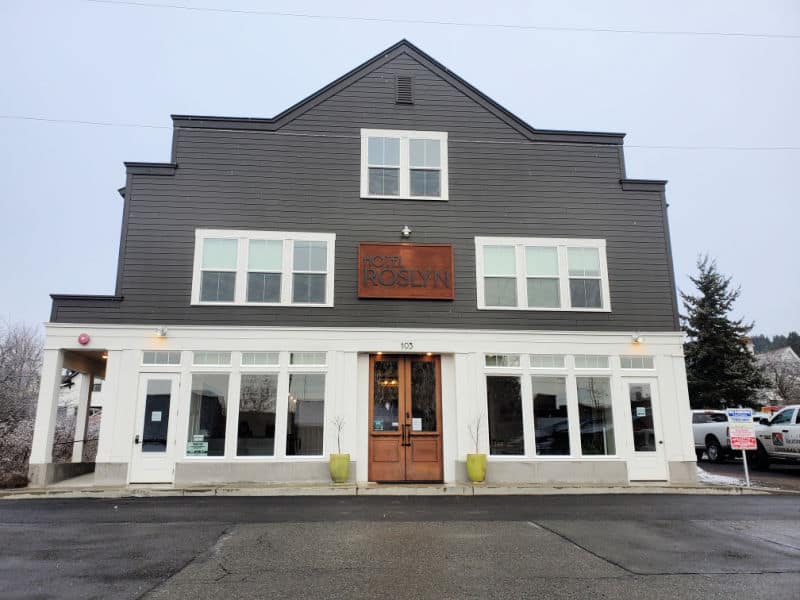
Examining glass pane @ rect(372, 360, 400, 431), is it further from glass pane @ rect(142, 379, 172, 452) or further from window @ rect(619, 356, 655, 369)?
window @ rect(619, 356, 655, 369)

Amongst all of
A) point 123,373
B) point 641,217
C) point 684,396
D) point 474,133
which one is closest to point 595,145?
point 641,217

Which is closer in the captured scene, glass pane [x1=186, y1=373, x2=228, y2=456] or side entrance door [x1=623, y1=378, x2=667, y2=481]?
glass pane [x1=186, y1=373, x2=228, y2=456]

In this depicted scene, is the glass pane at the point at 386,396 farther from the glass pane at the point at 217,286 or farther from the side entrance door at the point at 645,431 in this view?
the side entrance door at the point at 645,431

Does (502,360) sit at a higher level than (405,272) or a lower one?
lower

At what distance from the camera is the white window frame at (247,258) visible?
45.9 ft

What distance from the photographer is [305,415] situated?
44.2ft

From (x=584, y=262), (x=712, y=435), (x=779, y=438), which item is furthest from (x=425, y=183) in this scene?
(x=712, y=435)

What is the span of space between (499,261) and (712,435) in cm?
1119

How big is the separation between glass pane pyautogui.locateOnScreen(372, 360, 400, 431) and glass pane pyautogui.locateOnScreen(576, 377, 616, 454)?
4.49 meters

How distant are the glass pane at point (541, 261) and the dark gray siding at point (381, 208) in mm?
481

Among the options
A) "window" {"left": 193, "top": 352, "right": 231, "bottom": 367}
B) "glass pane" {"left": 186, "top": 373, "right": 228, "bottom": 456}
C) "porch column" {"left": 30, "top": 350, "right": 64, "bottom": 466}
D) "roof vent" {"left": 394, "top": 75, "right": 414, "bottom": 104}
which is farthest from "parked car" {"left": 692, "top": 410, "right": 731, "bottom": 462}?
"porch column" {"left": 30, "top": 350, "right": 64, "bottom": 466}

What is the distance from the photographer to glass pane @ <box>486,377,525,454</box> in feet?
45.0

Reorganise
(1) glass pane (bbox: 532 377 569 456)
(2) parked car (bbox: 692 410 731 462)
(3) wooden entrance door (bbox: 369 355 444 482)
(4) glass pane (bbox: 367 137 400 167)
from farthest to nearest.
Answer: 1. (2) parked car (bbox: 692 410 731 462)
2. (4) glass pane (bbox: 367 137 400 167)
3. (1) glass pane (bbox: 532 377 569 456)
4. (3) wooden entrance door (bbox: 369 355 444 482)

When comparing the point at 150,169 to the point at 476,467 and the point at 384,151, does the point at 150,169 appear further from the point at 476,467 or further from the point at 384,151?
the point at 476,467
